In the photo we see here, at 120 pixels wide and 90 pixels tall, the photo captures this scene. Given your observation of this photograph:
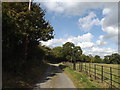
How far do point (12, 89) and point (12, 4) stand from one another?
7555mm

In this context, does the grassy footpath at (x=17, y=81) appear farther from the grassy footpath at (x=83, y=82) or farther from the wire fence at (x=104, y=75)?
the wire fence at (x=104, y=75)

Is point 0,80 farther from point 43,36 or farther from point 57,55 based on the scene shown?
point 57,55

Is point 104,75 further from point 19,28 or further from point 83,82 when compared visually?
point 19,28

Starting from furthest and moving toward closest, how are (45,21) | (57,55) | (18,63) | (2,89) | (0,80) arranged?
(57,55) < (45,21) < (18,63) < (0,80) < (2,89)

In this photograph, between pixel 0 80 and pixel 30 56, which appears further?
pixel 30 56

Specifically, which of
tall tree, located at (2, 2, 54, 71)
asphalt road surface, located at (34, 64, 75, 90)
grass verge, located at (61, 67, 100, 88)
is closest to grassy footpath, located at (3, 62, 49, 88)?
asphalt road surface, located at (34, 64, 75, 90)

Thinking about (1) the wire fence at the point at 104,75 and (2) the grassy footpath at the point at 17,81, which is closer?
(2) the grassy footpath at the point at 17,81

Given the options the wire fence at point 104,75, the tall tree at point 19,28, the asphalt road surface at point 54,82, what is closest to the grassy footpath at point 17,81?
the asphalt road surface at point 54,82

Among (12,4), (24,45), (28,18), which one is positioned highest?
(12,4)

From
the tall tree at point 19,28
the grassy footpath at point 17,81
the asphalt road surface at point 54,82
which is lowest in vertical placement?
the asphalt road surface at point 54,82

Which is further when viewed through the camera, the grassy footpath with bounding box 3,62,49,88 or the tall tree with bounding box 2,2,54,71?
the tall tree with bounding box 2,2,54,71

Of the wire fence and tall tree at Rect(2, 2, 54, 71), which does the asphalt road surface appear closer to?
the wire fence

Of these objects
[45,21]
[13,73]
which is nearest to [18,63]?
[13,73]

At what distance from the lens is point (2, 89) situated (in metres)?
7.53
